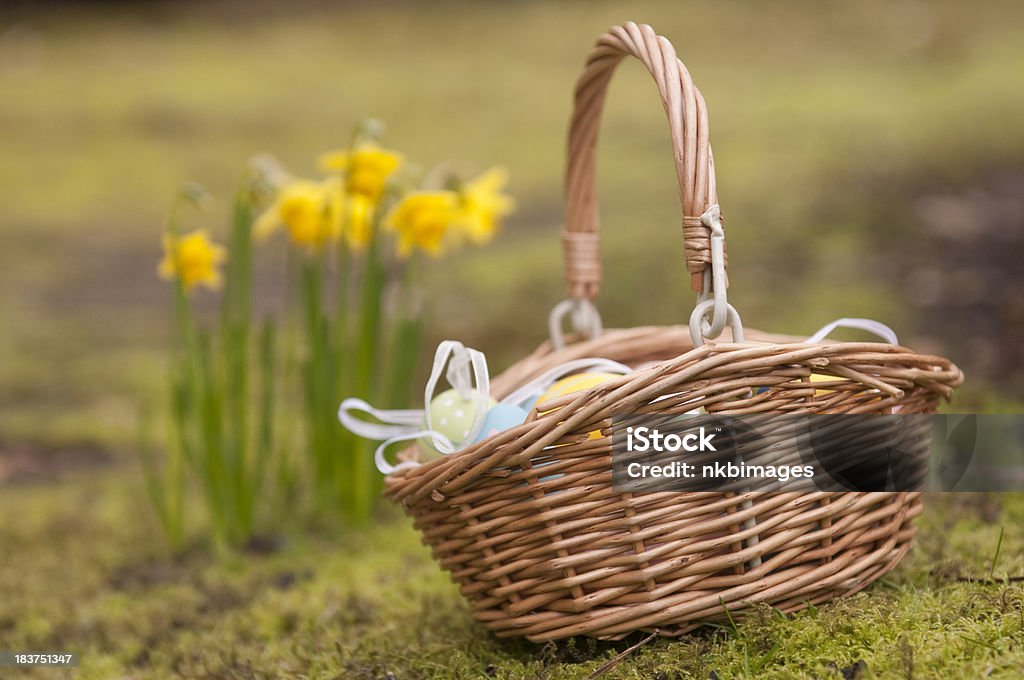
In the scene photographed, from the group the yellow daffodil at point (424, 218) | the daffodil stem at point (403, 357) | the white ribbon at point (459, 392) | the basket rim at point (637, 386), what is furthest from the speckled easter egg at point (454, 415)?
the daffodil stem at point (403, 357)

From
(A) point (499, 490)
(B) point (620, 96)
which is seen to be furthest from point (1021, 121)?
(A) point (499, 490)

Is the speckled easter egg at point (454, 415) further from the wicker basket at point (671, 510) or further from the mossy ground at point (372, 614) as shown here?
the mossy ground at point (372, 614)

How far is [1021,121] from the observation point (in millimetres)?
3713

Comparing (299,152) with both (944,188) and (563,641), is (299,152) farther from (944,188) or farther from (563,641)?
(563,641)

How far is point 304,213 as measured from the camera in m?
1.73

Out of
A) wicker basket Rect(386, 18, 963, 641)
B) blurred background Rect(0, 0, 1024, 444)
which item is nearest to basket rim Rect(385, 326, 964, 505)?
wicker basket Rect(386, 18, 963, 641)

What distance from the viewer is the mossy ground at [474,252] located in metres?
1.18

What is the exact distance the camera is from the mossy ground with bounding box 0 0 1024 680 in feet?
3.88

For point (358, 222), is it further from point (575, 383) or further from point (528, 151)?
point (528, 151)

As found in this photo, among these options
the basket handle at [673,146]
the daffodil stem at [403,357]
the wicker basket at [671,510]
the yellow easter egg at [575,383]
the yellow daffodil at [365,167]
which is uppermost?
the yellow daffodil at [365,167]

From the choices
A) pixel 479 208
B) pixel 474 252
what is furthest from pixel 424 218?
pixel 474 252

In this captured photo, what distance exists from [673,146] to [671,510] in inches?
15.1

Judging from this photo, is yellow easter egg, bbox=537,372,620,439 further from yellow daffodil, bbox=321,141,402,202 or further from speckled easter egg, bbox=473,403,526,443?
yellow daffodil, bbox=321,141,402,202

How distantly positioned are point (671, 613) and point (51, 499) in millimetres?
1723
